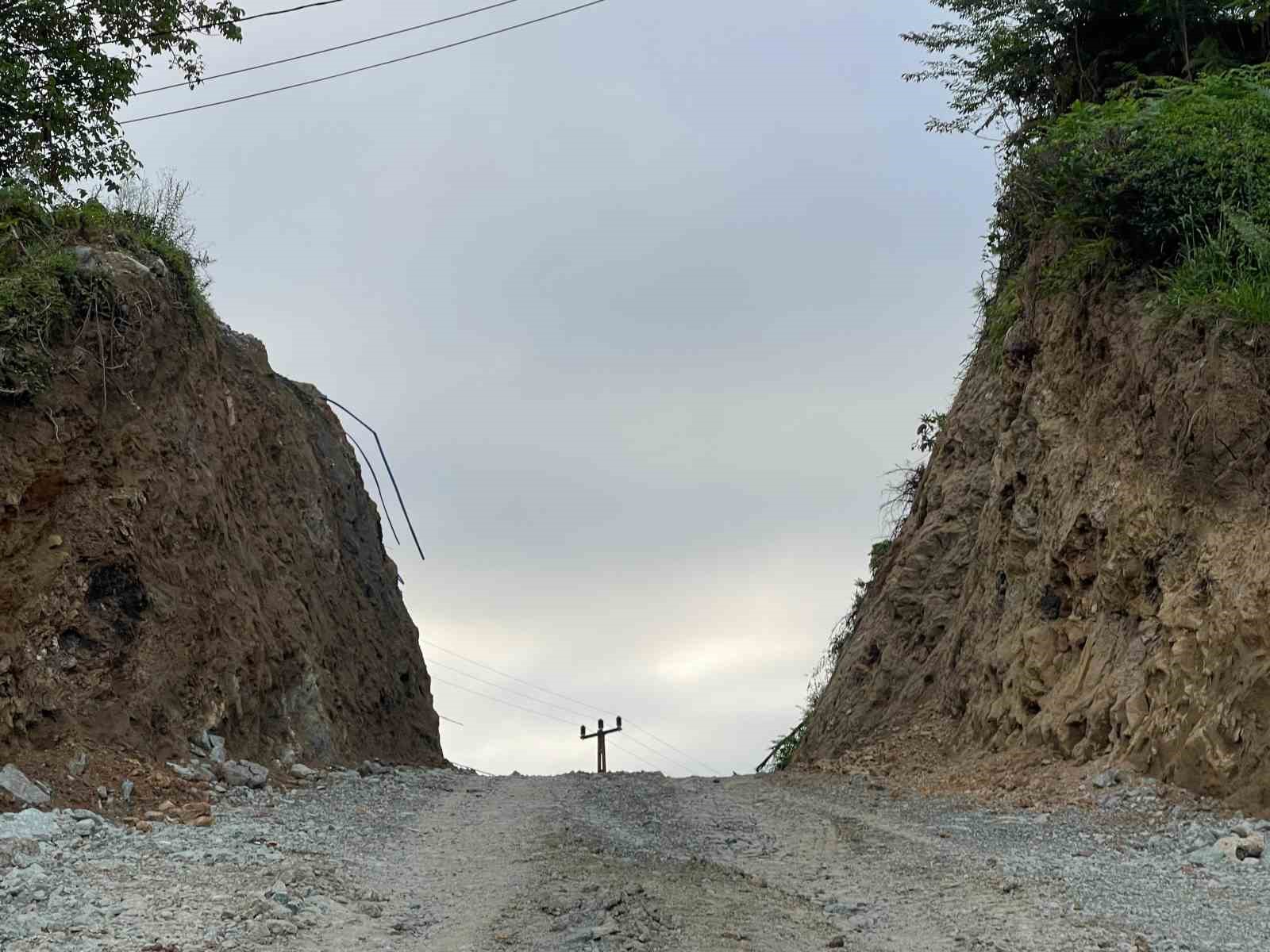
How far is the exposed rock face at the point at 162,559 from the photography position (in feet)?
38.7

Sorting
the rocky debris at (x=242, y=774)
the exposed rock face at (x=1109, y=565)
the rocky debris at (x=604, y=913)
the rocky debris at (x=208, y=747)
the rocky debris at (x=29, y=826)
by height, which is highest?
the exposed rock face at (x=1109, y=565)

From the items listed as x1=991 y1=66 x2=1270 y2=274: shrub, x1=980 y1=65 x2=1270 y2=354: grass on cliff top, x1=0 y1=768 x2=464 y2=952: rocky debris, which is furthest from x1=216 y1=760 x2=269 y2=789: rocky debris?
x1=991 y1=66 x2=1270 y2=274: shrub

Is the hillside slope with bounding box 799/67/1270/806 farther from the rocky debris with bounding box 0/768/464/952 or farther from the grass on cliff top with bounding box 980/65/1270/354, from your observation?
the rocky debris with bounding box 0/768/464/952

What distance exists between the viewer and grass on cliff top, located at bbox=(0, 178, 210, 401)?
12398 millimetres

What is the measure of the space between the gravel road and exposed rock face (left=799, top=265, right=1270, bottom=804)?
1.06m

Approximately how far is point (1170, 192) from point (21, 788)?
12.7m

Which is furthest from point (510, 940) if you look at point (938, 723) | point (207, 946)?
point (938, 723)

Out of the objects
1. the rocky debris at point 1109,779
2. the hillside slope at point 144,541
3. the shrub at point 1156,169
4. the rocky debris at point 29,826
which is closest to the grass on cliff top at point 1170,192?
the shrub at point 1156,169

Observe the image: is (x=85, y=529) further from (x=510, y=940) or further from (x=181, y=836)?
(x=510, y=940)

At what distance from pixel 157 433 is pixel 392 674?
28.5 ft

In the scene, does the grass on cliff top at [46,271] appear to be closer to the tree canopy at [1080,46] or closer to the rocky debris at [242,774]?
the rocky debris at [242,774]

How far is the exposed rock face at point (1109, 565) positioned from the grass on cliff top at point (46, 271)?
427 inches

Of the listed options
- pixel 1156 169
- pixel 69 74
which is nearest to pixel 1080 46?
pixel 1156 169

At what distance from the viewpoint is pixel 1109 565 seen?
42.7 ft
